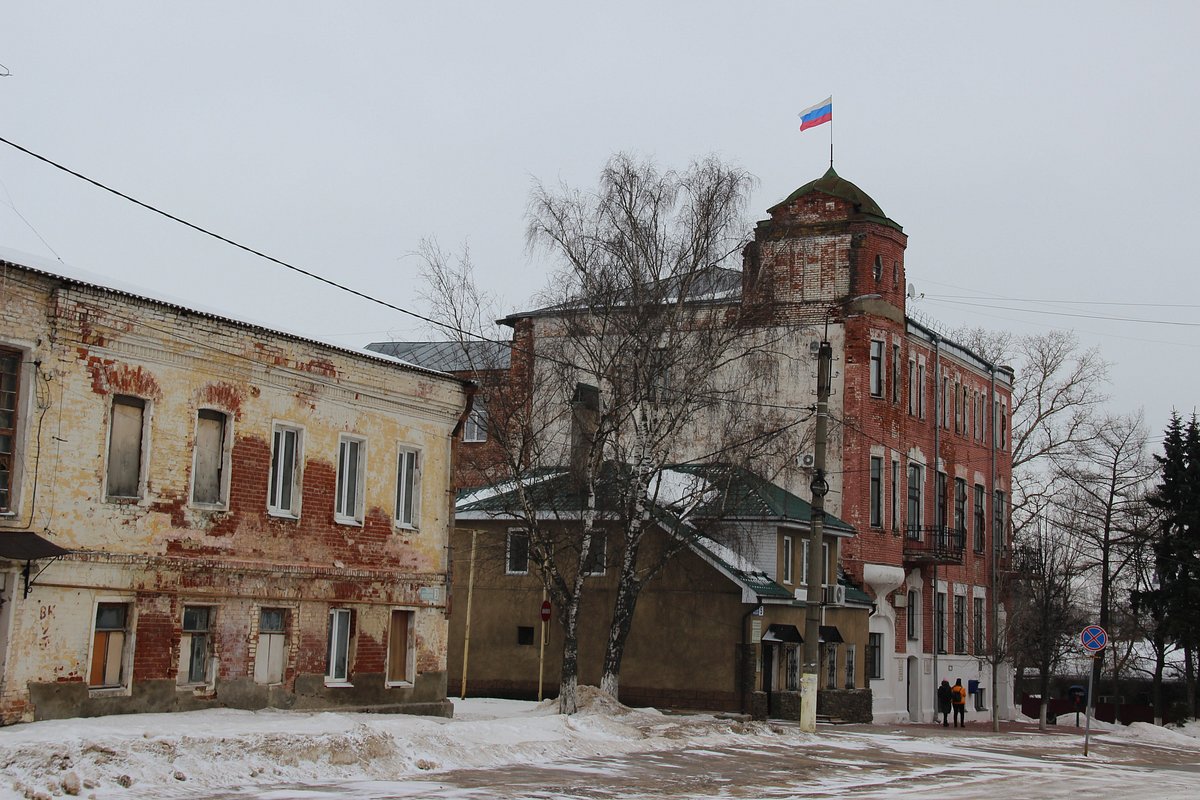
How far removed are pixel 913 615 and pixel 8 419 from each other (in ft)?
115

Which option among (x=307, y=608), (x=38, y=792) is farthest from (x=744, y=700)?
(x=38, y=792)

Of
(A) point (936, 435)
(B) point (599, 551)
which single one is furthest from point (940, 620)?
(B) point (599, 551)

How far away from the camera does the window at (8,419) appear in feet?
62.0

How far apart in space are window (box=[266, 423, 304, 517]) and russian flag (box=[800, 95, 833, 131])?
65.5 ft

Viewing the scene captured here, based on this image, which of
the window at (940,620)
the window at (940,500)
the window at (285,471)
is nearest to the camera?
the window at (285,471)

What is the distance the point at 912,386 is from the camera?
47.7 m

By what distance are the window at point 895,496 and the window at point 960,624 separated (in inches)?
274

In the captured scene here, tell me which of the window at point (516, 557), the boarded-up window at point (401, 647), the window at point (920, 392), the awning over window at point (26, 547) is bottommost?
the boarded-up window at point (401, 647)

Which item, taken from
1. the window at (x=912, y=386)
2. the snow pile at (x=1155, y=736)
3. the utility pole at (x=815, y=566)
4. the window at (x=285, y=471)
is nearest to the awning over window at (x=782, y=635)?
the utility pole at (x=815, y=566)

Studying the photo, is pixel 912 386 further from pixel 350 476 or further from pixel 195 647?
pixel 195 647

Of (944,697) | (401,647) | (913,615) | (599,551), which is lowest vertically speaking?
(944,697)

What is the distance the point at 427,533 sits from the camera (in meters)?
27.0

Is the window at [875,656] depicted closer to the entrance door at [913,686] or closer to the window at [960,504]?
the entrance door at [913,686]

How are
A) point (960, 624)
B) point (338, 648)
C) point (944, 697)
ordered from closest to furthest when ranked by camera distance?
1. point (338, 648)
2. point (944, 697)
3. point (960, 624)
